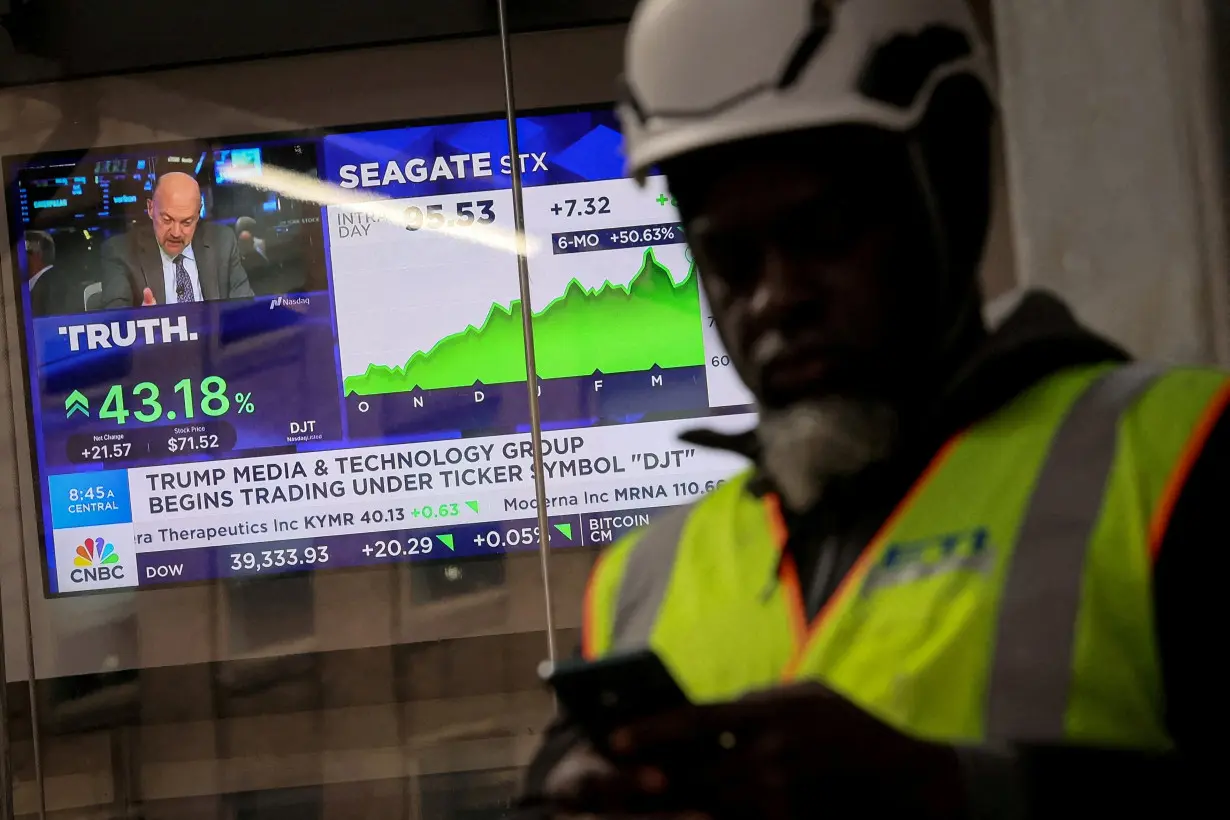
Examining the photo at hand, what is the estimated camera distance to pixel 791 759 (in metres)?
0.60

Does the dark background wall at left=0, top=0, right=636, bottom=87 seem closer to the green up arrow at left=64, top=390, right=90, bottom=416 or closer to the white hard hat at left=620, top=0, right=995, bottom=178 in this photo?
the green up arrow at left=64, top=390, right=90, bottom=416

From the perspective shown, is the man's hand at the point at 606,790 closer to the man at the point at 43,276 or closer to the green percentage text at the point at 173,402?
the green percentage text at the point at 173,402

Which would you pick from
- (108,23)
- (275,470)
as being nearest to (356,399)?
(275,470)

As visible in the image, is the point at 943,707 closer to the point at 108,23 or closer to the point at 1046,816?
the point at 1046,816

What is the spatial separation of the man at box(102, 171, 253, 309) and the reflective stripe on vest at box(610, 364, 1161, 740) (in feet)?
6.29

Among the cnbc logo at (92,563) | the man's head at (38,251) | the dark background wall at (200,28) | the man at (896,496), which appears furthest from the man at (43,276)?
the man at (896,496)

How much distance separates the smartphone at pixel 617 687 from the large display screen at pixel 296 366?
1543mm

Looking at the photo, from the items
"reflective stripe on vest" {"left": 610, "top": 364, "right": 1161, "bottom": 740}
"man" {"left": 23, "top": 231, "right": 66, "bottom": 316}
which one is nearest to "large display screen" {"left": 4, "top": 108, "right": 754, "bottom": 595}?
"man" {"left": 23, "top": 231, "right": 66, "bottom": 316}

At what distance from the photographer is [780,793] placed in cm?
60

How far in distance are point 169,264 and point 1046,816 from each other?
209 centimetres

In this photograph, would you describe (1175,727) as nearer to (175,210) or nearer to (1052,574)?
(1052,574)

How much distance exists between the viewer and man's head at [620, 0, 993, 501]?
0.70m

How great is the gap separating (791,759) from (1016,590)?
0.50ft

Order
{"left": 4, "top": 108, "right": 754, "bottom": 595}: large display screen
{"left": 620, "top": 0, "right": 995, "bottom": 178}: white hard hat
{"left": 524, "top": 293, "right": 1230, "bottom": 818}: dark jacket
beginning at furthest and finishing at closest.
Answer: {"left": 4, "top": 108, "right": 754, "bottom": 595}: large display screen < {"left": 620, "top": 0, "right": 995, "bottom": 178}: white hard hat < {"left": 524, "top": 293, "right": 1230, "bottom": 818}: dark jacket
